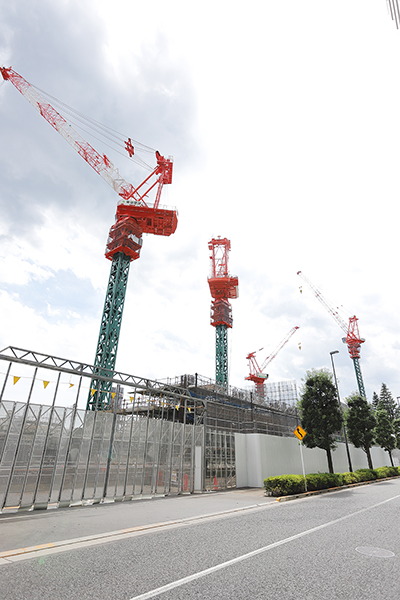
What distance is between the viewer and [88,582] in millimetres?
4816

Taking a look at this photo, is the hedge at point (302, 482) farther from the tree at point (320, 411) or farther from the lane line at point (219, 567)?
the lane line at point (219, 567)

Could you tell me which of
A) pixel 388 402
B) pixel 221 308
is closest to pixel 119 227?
pixel 221 308

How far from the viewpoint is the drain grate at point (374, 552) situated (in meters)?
6.07

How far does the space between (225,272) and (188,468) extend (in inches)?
1998

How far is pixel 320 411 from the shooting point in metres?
23.0

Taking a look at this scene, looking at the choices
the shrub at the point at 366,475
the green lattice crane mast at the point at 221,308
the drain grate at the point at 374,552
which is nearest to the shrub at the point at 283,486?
the drain grate at the point at 374,552

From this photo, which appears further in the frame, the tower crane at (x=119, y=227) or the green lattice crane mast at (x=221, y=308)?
the green lattice crane mast at (x=221, y=308)

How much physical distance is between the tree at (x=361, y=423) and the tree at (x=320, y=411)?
908 cm

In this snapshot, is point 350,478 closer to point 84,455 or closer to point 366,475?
point 366,475

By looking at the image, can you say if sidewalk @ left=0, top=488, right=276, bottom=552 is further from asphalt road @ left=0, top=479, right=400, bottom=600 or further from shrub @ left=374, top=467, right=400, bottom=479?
shrub @ left=374, top=467, right=400, bottom=479

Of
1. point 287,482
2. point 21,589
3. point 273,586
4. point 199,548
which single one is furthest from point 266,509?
point 21,589

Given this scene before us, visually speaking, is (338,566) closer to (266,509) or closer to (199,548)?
(199,548)

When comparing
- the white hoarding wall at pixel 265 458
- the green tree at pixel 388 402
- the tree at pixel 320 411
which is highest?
the green tree at pixel 388 402

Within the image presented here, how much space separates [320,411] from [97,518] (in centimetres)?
1770
